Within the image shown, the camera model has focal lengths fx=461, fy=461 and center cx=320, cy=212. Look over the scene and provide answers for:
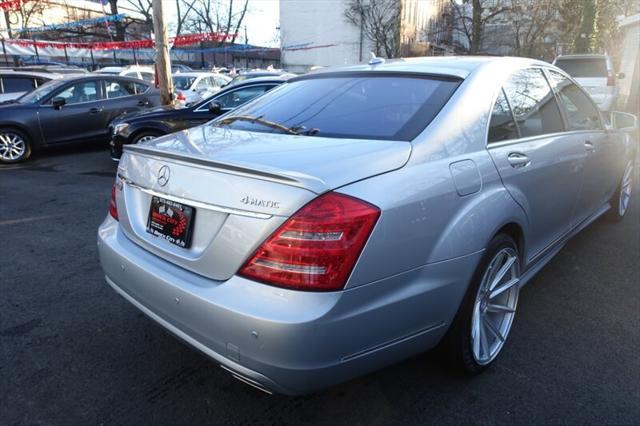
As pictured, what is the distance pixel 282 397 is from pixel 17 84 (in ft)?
36.5

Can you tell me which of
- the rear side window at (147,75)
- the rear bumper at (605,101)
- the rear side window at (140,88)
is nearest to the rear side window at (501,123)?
the rear side window at (140,88)

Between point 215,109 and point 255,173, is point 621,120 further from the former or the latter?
point 215,109

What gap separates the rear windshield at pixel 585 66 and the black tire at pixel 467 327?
1217 cm

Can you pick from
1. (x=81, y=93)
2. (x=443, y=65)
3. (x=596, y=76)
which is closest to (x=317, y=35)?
(x=596, y=76)

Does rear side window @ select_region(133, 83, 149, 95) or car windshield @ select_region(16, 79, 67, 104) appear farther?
rear side window @ select_region(133, 83, 149, 95)

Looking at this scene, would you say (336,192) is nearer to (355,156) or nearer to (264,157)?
(355,156)

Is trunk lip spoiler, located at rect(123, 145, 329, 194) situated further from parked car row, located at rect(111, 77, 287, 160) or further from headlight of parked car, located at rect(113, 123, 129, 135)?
headlight of parked car, located at rect(113, 123, 129, 135)

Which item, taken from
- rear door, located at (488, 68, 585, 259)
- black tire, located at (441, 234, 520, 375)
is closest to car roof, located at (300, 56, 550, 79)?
rear door, located at (488, 68, 585, 259)

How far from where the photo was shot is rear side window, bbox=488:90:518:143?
2420mm

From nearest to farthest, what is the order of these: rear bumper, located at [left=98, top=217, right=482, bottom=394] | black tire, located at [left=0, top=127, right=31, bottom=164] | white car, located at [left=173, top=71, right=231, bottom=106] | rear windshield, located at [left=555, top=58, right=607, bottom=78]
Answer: rear bumper, located at [left=98, top=217, right=482, bottom=394] → black tire, located at [left=0, top=127, right=31, bottom=164] → rear windshield, located at [left=555, top=58, right=607, bottom=78] → white car, located at [left=173, top=71, right=231, bottom=106]

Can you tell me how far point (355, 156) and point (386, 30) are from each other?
36039mm

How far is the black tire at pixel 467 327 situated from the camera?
2.22m

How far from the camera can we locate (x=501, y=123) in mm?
2516

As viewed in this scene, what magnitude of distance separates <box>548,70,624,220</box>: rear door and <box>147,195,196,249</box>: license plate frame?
273 cm
